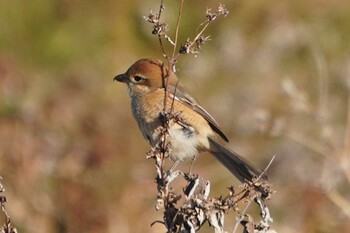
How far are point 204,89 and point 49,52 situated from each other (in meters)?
2.06

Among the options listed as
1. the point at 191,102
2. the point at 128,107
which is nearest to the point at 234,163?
the point at 191,102

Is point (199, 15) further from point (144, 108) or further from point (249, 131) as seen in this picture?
point (144, 108)

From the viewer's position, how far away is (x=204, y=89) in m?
10.7

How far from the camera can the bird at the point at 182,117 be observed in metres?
4.95

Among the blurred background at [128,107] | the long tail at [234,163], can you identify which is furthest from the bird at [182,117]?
the blurred background at [128,107]

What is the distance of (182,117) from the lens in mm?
4852

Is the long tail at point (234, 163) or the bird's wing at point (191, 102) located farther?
the bird's wing at point (191, 102)

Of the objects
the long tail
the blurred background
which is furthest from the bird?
the blurred background

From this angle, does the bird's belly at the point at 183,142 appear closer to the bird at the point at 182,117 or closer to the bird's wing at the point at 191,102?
the bird at the point at 182,117

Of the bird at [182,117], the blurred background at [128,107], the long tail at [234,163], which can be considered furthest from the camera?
the blurred background at [128,107]

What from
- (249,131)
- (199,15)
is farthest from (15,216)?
(199,15)

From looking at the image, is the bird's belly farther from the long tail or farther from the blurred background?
the blurred background

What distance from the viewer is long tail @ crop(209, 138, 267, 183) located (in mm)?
4840

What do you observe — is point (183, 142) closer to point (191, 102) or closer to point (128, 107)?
point (191, 102)
